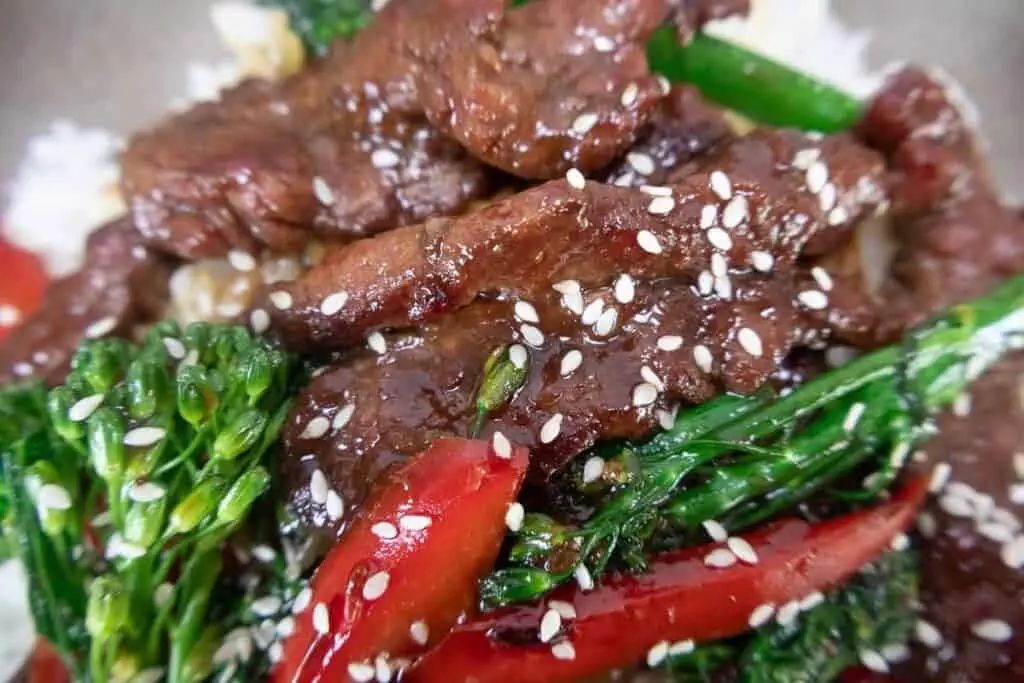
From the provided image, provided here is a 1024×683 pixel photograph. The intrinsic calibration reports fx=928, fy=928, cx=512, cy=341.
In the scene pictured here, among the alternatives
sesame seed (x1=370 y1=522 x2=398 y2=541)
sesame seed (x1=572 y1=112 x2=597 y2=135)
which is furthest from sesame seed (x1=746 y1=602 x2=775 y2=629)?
sesame seed (x1=572 y1=112 x2=597 y2=135)

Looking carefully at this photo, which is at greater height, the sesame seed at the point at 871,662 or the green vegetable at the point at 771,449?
the green vegetable at the point at 771,449

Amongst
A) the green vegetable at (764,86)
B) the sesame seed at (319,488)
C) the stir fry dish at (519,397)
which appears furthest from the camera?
the green vegetable at (764,86)

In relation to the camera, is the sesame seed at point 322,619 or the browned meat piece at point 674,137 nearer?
the sesame seed at point 322,619

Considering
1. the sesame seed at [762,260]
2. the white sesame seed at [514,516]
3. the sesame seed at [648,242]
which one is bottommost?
the white sesame seed at [514,516]

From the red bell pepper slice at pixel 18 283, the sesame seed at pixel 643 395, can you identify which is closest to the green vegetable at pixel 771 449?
the sesame seed at pixel 643 395

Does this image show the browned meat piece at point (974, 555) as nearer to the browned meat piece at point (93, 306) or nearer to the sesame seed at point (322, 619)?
the sesame seed at point (322, 619)

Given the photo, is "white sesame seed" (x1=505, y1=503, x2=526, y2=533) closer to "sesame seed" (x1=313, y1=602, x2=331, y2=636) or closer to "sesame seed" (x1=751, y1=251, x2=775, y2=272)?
"sesame seed" (x1=313, y1=602, x2=331, y2=636)

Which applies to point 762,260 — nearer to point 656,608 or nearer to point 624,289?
point 624,289
